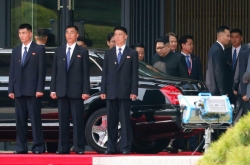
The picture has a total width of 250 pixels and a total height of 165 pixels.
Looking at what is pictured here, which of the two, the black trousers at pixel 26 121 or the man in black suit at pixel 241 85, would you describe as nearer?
the black trousers at pixel 26 121

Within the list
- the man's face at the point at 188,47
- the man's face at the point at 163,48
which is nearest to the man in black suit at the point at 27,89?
the man's face at the point at 163,48

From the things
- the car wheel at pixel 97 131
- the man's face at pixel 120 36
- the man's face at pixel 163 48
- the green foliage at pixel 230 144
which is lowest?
the car wheel at pixel 97 131

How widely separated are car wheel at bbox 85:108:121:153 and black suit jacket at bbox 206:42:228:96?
219 centimetres

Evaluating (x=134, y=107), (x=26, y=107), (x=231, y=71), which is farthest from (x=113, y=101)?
(x=231, y=71)

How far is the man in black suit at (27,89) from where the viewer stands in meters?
11.9

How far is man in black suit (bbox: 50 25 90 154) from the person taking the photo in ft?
38.8

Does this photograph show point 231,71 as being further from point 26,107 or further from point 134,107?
point 26,107

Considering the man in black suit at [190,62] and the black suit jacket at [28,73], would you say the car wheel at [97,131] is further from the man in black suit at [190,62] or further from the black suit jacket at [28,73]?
the man in black suit at [190,62]

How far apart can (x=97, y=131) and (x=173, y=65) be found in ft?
7.02

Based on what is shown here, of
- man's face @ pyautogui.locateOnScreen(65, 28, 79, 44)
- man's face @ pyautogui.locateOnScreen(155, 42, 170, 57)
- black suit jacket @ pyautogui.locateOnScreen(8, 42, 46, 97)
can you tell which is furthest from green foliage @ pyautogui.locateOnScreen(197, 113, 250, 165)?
man's face @ pyautogui.locateOnScreen(155, 42, 170, 57)

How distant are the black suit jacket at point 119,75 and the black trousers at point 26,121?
3.35ft

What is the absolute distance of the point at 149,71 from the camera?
1288cm

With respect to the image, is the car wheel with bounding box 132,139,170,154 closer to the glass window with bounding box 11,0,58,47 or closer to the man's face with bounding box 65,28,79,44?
the man's face with bounding box 65,28,79,44

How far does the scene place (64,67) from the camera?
1195 centimetres
